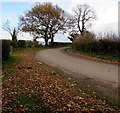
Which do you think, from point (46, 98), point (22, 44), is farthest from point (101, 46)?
point (22, 44)

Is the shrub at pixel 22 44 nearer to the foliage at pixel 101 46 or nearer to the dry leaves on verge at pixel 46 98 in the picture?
the foliage at pixel 101 46

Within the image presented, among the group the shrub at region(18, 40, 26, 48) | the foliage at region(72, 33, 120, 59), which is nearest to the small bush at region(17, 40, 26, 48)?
the shrub at region(18, 40, 26, 48)

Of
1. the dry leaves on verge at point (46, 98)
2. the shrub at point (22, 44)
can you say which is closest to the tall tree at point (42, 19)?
the shrub at point (22, 44)

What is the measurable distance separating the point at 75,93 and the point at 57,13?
23.9 metres

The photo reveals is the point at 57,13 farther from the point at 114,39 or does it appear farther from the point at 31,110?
the point at 31,110

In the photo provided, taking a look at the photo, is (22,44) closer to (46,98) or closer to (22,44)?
(22,44)

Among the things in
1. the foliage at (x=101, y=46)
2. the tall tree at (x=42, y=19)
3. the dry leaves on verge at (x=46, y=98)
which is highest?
the tall tree at (x=42, y=19)

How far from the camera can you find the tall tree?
23.6 meters

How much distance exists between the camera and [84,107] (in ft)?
9.62

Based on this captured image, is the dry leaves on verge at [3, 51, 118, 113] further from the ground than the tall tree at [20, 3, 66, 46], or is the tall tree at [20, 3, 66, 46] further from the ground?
the tall tree at [20, 3, 66, 46]

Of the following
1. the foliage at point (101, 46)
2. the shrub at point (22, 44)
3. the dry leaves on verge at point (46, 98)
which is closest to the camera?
the dry leaves on verge at point (46, 98)

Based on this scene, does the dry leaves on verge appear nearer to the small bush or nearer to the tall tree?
the small bush

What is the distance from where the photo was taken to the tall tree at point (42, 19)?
23.6 m

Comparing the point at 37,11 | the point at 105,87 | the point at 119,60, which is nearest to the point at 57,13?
the point at 37,11
